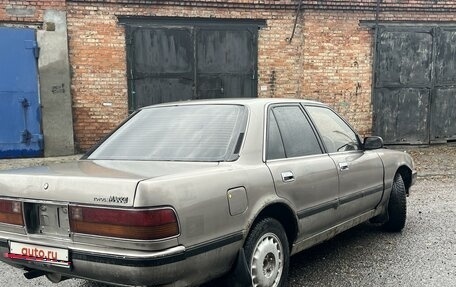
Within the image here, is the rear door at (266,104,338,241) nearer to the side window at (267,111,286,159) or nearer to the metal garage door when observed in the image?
the side window at (267,111,286,159)

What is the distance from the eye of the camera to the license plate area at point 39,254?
2613mm

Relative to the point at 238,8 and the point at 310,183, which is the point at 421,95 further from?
the point at 310,183

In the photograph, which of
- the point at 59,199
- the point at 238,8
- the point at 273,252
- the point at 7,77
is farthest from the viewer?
the point at 238,8

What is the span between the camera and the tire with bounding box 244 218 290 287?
2965 mm

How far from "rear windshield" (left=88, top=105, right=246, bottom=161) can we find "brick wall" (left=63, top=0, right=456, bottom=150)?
20.3 feet

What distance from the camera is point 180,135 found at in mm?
3336

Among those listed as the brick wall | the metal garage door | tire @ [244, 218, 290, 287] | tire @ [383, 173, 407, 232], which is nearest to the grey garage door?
the brick wall

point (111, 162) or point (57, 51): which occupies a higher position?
point (57, 51)

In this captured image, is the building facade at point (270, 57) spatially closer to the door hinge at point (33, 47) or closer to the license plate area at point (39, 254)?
the door hinge at point (33, 47)

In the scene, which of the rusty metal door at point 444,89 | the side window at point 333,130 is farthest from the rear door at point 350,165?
the rusty metal door at point 444,89

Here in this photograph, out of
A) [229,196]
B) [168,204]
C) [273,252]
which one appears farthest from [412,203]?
[168,204]

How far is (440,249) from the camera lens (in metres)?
4.41

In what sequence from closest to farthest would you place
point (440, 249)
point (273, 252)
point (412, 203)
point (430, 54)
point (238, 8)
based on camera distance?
point (273, 252) → point (440, 249) → point (412, 203) → point (238, 8) → point (430, 54)

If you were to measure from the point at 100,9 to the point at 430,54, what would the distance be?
26.1ft
